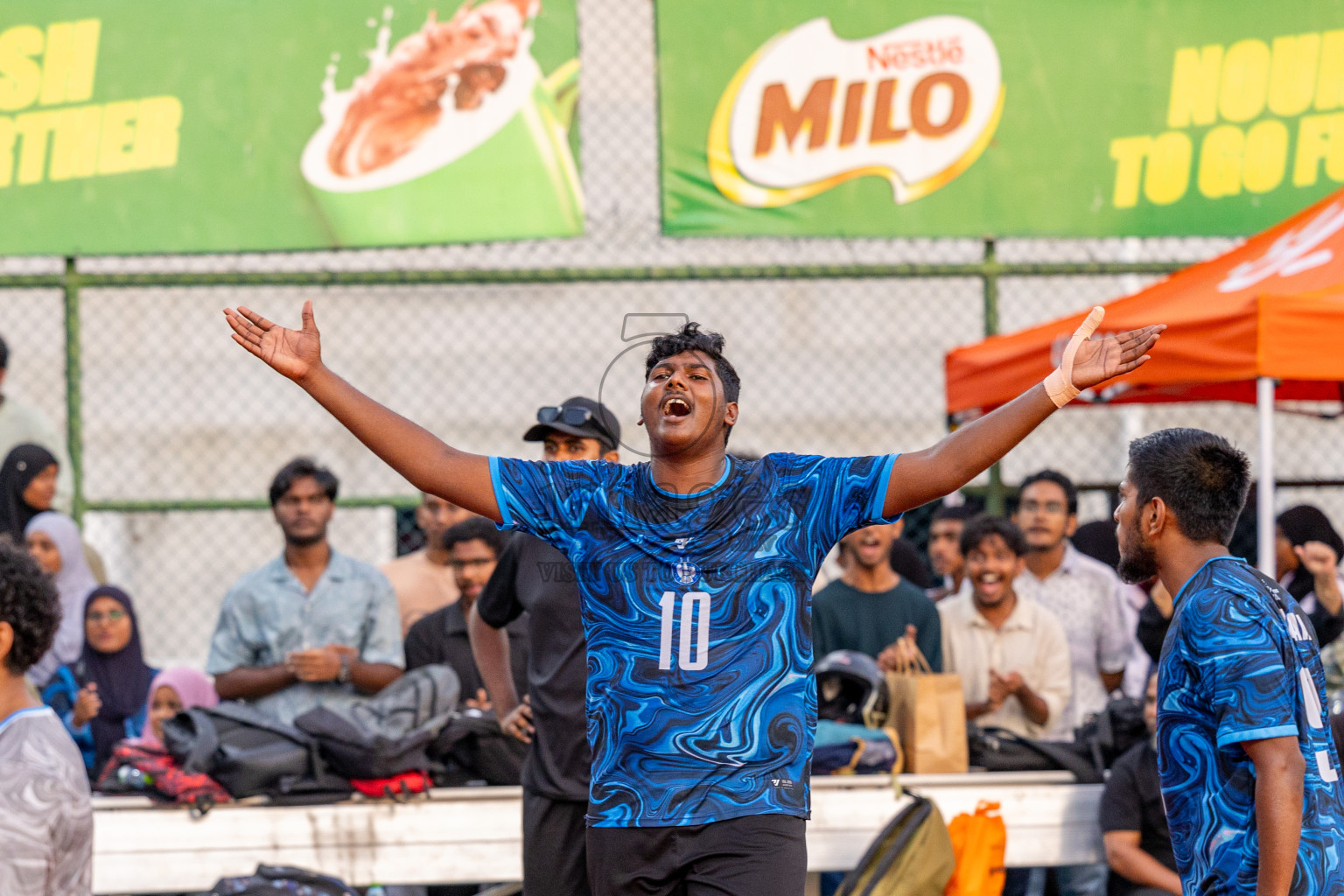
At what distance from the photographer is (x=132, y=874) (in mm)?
5301

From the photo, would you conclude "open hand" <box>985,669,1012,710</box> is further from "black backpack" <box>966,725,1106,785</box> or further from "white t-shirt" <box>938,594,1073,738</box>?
"black backpack" <box>966,725,1106,785</box>

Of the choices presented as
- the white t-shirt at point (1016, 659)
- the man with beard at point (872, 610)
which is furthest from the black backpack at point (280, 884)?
the white t-shirt at point (1016, 659)

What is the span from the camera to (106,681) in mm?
6070

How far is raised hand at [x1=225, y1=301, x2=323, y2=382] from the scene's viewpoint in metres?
2.88

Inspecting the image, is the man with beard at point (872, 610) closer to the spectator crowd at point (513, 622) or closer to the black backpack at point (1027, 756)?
the spectator crowd at point (513, 622)

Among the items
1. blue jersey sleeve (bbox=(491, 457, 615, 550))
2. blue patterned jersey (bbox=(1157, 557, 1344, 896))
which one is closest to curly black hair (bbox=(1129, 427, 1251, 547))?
blue patterned jersey (bbox=(1157, 557, 1344, 896))

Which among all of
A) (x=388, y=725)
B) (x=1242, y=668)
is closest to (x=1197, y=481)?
(x=1242, y=668)

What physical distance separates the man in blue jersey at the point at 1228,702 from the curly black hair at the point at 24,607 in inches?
98.1

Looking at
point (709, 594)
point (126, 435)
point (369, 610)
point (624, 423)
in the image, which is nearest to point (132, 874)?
point (369, 610)

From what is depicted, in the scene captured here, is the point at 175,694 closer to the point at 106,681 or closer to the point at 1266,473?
the point at 106,681

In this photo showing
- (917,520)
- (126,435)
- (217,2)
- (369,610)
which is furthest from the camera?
(126,435)

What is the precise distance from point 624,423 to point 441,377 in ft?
6.89

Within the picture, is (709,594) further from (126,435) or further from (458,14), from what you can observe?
(126,435)

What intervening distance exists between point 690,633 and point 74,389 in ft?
17.7
